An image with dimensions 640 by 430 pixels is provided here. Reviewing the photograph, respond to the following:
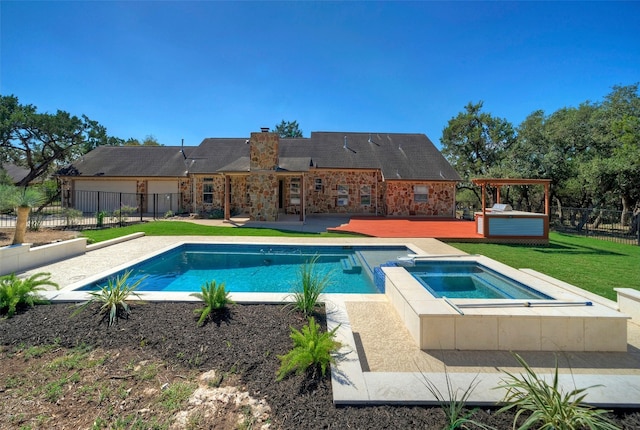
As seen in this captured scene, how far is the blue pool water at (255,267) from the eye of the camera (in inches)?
247

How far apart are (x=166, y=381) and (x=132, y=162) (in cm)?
2466

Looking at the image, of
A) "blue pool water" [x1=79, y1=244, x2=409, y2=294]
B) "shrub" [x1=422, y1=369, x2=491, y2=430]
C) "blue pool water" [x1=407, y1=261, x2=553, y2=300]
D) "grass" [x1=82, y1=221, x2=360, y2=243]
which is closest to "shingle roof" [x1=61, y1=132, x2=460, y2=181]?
"grass" [x1=82, y1=221, x2=360, y2=243]

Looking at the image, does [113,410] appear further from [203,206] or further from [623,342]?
[203,206]

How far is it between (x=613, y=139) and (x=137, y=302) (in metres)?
29.4

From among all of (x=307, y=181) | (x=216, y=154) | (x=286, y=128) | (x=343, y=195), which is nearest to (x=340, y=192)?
(x=343, y=195)

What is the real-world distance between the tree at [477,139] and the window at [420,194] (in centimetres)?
1008

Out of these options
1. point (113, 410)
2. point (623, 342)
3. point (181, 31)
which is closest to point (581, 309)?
point (623, 342)

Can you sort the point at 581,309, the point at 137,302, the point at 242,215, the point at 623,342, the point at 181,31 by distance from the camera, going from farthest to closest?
the point at 242,215, the point at 181,31, the point at 137,302, the point at 581,309, the point at 623,342

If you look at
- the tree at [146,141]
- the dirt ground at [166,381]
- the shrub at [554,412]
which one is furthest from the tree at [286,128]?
the shrub at [554,412]

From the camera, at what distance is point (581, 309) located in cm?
366

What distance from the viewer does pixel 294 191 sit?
20.3 metres

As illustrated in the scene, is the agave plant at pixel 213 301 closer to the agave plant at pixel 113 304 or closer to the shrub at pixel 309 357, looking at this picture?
the agave plant at pixel 113 304

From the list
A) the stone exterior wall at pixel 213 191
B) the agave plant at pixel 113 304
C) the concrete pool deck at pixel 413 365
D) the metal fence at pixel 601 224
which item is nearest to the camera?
the concrete pool deck at pixel 413 365

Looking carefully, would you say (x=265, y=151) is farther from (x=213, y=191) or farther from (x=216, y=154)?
(x=216, y=154)
